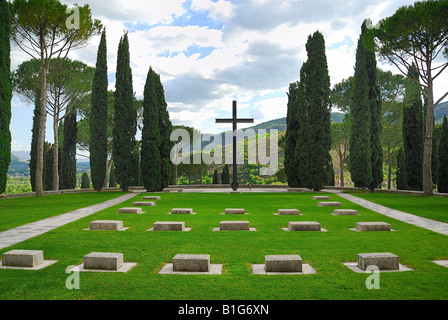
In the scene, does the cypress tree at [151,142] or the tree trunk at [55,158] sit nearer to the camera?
the tree trunk at [55,158]

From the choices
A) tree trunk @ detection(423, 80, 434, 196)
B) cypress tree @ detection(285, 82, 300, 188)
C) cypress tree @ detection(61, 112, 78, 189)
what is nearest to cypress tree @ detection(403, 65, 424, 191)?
tree trunk @ detection(423, 80, 434, 196)

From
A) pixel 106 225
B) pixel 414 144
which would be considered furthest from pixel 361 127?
pixel 106 225

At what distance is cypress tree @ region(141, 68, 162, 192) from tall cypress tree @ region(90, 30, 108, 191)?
9.73 feet

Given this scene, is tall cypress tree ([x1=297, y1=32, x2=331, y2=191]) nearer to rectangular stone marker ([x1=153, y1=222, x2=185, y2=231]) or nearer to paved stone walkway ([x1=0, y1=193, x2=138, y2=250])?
paved stone walkway ([x1=0, y1=193, x2=138, y2=250])

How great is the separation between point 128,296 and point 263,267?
2119 millimetres

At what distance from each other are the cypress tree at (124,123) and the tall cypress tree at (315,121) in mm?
12939

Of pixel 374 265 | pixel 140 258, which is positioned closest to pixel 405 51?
pixel 374 265

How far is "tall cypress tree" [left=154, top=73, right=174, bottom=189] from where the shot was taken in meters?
25.5

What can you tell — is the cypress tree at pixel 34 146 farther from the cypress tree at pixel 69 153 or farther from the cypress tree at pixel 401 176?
the cypress tree at pixel 401 176

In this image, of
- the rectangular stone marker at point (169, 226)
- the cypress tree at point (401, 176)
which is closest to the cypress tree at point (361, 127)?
the cypress tree at point (401, 176)

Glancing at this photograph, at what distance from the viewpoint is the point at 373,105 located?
77.3ft

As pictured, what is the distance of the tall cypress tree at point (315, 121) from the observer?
76.6ft

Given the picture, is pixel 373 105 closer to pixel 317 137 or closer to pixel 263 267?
pixel 317 137

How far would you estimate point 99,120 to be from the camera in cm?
2420
